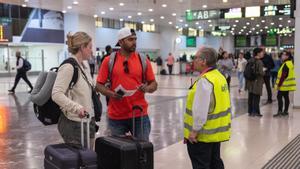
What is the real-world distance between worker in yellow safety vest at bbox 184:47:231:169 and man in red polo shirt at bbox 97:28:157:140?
51cm

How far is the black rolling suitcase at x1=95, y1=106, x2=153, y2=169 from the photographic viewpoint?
3074mm

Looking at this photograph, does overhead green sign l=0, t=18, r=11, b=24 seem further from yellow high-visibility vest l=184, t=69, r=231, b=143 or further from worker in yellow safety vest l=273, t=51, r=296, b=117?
yellow high-visibility vest l=184, t=69, r=231, b=143

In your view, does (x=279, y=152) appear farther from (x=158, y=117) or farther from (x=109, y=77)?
(x=158, y=117)

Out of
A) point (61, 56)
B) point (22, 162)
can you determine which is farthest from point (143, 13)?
point (22, 162)

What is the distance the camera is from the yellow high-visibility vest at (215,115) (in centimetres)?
337

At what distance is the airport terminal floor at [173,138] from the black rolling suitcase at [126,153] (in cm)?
190

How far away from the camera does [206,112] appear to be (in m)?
3.29

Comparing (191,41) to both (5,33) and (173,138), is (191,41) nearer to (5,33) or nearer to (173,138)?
Result: (5,33)

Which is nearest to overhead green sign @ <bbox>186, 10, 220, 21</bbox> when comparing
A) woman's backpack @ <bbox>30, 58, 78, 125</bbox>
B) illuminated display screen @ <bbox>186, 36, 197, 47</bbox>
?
woman's backpack @ <bbox>30, 58, 78, 125</bbox>

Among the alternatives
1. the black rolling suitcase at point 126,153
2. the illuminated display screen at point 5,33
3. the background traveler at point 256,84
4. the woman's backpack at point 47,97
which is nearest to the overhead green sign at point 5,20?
the illuminated display screen at point 5,33

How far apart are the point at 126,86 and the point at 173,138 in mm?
3462

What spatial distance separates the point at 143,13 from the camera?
2842 cm

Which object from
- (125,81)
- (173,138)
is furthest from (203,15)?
(125,81)

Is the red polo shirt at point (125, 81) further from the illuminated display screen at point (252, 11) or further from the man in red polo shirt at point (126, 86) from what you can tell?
the illuminated display screen at point (252, 11)
